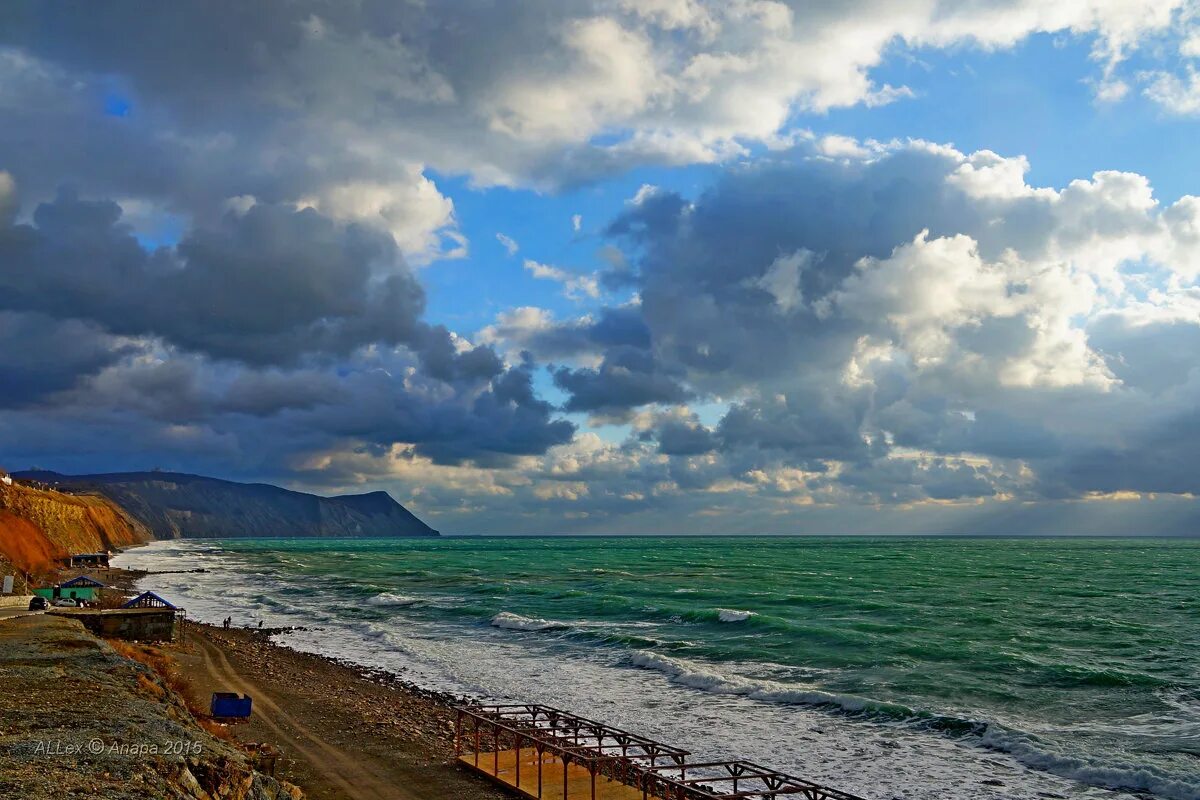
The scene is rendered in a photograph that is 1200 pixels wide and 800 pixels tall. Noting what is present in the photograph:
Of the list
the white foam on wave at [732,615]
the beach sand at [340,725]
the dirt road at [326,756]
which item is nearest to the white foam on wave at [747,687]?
the beach sand at [340,725]

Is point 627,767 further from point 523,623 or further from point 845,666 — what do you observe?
point 523,623

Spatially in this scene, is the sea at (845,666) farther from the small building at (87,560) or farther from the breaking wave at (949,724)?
the small building at (87,560)

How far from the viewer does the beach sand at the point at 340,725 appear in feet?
63.4

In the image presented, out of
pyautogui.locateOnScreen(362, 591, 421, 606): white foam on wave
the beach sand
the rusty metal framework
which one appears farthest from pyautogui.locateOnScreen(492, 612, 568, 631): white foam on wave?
the rusty metal framework

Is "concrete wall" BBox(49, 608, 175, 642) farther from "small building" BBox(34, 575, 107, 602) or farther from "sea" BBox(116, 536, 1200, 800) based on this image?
"small building" BBox(34, 575, 107, 602)

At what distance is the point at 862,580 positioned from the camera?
87.3 meters

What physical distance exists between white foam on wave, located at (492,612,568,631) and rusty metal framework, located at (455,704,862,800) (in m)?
26.0

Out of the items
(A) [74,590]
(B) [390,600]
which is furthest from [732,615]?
(A) [74,590]

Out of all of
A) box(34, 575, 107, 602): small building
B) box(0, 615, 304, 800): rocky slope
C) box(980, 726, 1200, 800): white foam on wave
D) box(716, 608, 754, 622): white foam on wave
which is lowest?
box(716, 608, 754, 622): white foam on wave

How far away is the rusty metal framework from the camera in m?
16.2

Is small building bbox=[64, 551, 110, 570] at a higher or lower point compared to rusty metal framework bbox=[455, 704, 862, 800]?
lower

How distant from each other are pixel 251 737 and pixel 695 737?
44.3 ft

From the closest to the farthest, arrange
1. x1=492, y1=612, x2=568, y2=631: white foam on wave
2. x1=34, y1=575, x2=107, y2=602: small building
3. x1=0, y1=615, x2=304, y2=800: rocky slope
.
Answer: x1=0, y1=615, x2=304, y2=800: rocky slope → x1=34, y1=575, x2=107, y2=602: small building → x1=492, y1=612, x2=568, y2=631: white foam on wave

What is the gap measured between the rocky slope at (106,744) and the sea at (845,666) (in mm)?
13449
